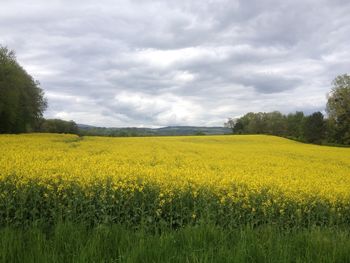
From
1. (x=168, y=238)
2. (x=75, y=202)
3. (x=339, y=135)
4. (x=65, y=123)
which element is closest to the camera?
(x=168, y=238)

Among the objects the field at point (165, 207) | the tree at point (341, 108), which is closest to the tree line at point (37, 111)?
the tree at point (341, 108)

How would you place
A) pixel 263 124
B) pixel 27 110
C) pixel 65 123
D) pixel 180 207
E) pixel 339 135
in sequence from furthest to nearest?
pixel 263 124, pixel 65 123, pixel 339 135, pixel 27 110, pixel 180 207

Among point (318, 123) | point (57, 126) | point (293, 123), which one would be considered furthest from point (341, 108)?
point (57, 126)

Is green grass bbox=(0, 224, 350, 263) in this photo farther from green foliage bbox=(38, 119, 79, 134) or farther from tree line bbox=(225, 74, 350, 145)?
green foliage bbox=(38, 119, 79, 134)

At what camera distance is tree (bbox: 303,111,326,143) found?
78.4m

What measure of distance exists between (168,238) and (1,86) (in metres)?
44.8

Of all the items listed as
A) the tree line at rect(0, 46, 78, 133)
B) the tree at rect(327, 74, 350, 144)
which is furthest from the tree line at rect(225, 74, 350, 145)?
the tree line at rect(0, 46, 78, 133)

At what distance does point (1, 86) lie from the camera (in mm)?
45000

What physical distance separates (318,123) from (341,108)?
50.5 ft

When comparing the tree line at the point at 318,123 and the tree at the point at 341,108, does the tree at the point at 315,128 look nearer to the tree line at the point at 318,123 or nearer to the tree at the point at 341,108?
the tree line at the point at 318,123

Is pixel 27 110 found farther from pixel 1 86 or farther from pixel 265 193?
pixel 265 193

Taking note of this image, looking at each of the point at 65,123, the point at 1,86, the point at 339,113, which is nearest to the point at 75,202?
the point at 1,86

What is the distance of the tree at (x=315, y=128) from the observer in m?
78.4

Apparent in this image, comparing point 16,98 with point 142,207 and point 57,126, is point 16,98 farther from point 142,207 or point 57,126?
point 142,207
